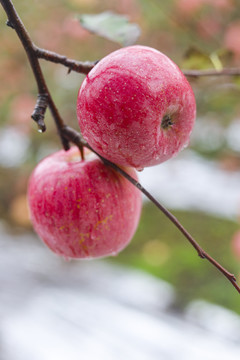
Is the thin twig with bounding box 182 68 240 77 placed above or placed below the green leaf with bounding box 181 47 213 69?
below

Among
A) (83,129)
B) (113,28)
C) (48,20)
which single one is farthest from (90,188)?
(48,20)

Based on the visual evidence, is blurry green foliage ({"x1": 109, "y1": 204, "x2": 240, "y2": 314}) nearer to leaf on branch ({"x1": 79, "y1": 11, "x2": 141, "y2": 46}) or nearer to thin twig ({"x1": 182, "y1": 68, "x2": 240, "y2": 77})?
thin twig ({"x1": 182, "y1": 68, "x2": 240, "y2": 77})

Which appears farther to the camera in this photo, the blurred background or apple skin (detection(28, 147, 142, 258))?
the blurred background

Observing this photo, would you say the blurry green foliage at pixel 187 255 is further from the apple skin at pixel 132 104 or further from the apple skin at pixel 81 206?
the apple skin at pixel 132 104

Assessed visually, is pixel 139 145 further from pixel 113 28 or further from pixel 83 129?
pixel 113 28

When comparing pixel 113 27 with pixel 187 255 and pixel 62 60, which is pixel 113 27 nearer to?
pixel 62 60

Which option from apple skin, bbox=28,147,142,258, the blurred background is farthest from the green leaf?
the blurred background

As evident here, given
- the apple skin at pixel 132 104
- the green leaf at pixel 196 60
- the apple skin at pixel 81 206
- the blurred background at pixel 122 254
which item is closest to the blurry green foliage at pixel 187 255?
the blurred background at pixel 122 254
